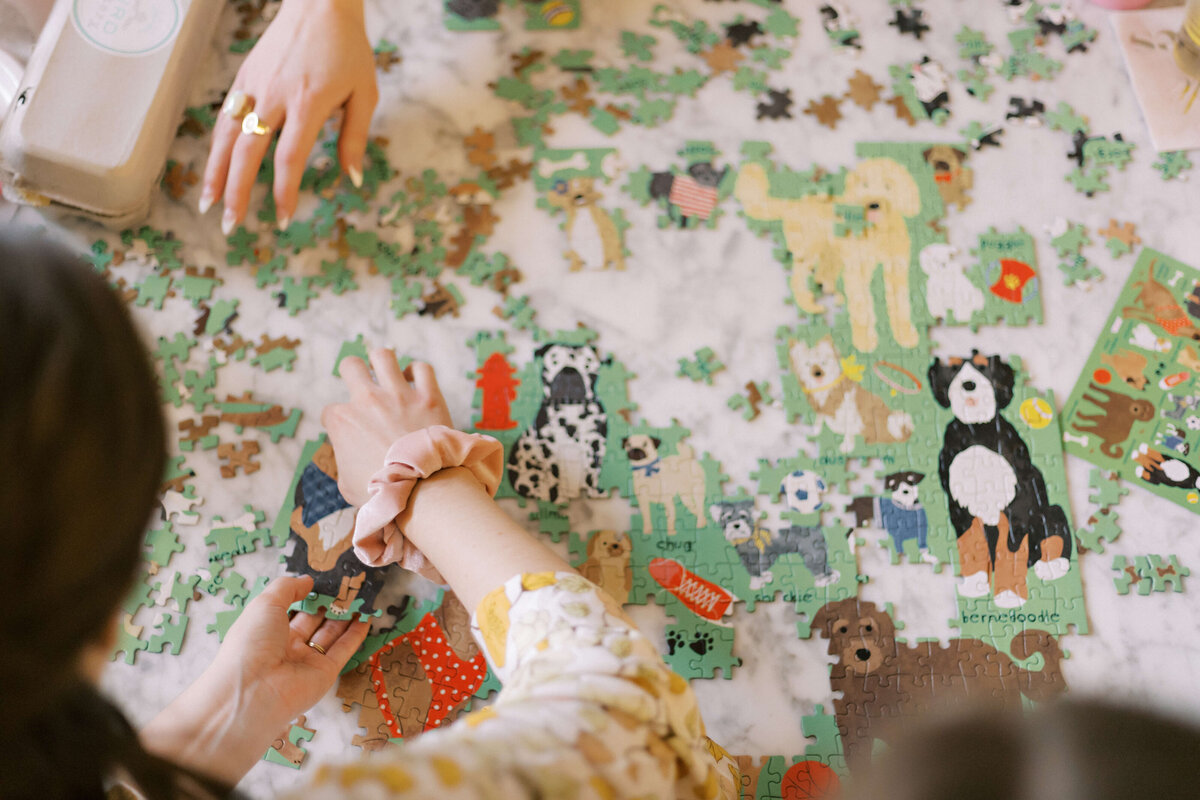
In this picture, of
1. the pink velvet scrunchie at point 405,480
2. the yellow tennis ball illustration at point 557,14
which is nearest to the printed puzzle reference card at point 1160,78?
the yellow tennis ball illustration at point 557,14

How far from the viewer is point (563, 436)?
43.9 inches

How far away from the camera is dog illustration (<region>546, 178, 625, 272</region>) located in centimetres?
120

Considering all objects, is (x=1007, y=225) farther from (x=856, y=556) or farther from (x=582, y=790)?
(x=582, y=790)

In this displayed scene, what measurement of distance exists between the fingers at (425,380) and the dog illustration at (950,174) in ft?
2.62

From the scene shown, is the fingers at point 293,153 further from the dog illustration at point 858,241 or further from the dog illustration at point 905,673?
the dog illustration at point 905,673

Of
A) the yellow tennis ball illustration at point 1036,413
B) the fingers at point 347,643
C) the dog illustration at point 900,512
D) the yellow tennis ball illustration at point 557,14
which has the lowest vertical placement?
the fingers at point 347,643

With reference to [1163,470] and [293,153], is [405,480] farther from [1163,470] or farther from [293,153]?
[1163,470]

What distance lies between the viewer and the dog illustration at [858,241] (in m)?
1.17

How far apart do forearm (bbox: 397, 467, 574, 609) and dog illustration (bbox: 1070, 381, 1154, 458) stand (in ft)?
2.49

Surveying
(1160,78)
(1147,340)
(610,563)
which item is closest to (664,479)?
(610,563)

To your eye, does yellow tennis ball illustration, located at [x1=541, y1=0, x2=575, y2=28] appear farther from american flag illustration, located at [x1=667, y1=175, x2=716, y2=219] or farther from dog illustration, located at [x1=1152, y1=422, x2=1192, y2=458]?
dog illustration, located at [x1=1152, y1=422, x2=1192, y2=458]

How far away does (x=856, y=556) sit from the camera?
1.07m

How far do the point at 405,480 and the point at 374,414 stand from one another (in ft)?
0.44

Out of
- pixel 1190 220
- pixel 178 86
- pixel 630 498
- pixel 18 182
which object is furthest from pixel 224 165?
pixel 1190 220
